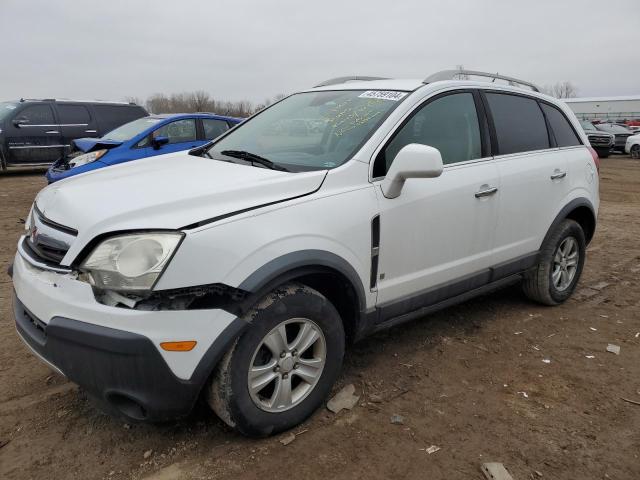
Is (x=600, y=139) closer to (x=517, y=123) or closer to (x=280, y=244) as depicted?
(x=517, y=123)

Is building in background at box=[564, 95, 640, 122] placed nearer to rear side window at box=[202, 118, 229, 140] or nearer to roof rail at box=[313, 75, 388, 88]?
rear side window at box=[202, 118, 229, 140]

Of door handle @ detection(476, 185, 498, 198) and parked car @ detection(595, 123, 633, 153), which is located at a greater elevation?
door handle @ detection(476, 185, 498, 198)

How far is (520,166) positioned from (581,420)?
179 centimetres

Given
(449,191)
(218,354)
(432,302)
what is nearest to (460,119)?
(449,191)

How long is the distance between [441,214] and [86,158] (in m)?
6.40

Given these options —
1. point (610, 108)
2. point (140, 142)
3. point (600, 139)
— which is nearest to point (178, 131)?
point (140, 142)

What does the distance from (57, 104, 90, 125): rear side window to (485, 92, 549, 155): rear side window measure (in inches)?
452

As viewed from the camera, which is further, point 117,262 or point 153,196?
point 153,196

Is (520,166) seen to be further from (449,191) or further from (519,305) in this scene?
(519,305)

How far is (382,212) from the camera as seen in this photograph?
2777mm

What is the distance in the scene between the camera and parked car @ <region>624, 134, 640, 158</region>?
21703mm

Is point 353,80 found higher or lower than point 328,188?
higher

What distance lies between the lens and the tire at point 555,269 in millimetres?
4164

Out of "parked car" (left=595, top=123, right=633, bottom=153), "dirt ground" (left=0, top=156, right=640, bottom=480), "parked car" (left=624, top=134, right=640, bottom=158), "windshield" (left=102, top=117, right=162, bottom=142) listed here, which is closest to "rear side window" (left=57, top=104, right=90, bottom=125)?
"windshield" (left=102, top=117, right=162, bottom=142)
